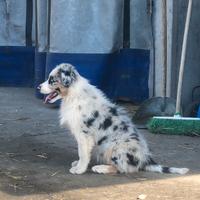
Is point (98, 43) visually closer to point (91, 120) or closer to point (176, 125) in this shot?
point (176, 125)

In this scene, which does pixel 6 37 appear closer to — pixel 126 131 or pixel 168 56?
pixel 168 56

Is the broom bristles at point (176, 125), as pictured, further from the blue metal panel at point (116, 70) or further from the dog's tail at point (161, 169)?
the blue metal panel at point (116, 70)

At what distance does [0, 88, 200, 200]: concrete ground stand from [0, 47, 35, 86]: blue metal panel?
2.22m

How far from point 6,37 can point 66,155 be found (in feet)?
14.8

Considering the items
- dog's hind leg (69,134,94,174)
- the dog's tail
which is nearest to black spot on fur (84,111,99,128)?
dog's hind leg (69,134,94,174)

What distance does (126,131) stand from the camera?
A: 524cm

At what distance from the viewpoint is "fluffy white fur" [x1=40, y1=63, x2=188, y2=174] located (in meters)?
5.16

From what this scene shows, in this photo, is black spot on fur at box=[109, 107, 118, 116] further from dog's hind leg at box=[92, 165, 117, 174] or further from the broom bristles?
the broom bristles

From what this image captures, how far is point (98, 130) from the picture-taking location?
17.1 ft

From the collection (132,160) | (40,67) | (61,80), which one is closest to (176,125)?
(132,160)

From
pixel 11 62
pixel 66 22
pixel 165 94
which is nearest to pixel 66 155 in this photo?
pixel 165 94

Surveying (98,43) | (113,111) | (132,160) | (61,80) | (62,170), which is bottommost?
(62,170)

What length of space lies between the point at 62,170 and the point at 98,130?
0.49 m

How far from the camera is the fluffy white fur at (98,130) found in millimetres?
5164
